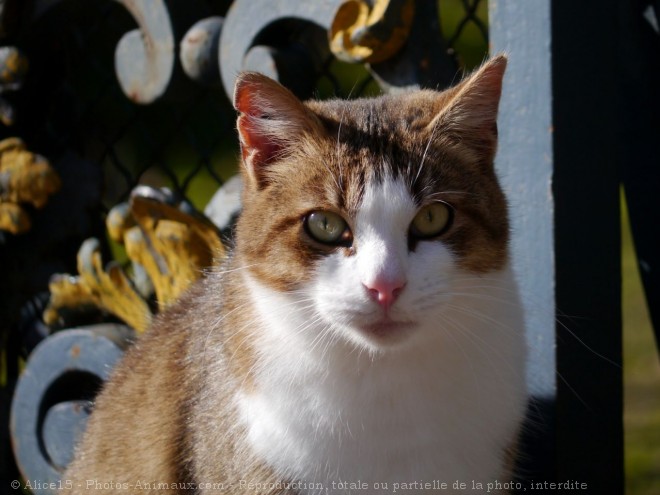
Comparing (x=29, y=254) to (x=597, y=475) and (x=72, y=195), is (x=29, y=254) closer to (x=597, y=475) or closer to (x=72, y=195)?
(x=72, y=195)

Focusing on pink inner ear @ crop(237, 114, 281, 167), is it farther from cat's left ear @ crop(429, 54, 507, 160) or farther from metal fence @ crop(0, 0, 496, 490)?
metal fence @ crop(0, 0, 496, 490)

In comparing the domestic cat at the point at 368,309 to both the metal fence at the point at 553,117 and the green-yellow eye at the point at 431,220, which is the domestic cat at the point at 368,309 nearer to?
the green-yellow eye at the point at 431,220

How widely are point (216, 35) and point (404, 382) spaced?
2.98ft

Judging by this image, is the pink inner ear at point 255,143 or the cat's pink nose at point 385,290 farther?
the pink inner ear at point 255,143

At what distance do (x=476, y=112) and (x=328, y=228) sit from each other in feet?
1.04

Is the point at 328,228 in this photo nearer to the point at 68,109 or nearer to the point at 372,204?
the point at 372,204

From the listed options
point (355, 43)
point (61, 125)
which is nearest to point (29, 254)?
point (61, 125)

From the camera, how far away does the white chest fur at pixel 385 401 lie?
1.57m

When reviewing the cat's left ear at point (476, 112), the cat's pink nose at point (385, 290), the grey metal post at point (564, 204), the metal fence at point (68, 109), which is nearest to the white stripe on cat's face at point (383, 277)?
the cat's pink nose at point (385, 290)

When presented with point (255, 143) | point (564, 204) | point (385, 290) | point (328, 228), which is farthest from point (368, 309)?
point (564, 204)

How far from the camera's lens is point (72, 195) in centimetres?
257

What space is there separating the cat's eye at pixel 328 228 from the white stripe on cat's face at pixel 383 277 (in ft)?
0.08

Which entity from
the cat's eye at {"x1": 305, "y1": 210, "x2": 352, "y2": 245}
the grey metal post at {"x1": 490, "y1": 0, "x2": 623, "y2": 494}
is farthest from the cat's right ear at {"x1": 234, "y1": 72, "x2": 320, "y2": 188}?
the grey metal post at {"x1": 490, "y1": 0, "x2": 623, "y2": 494}

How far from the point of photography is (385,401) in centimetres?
158
